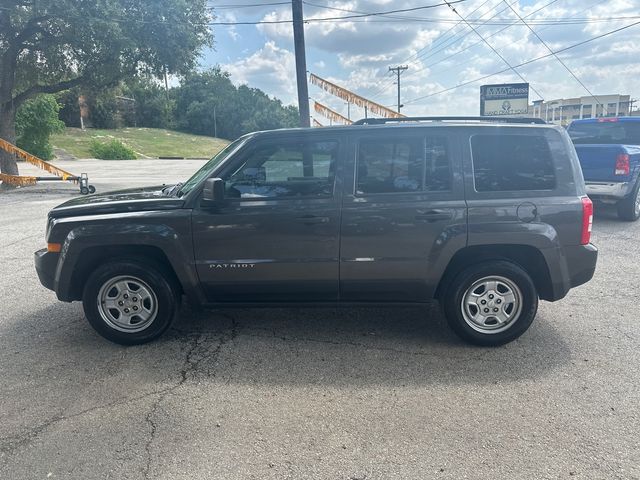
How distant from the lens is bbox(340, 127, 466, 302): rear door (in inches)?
142

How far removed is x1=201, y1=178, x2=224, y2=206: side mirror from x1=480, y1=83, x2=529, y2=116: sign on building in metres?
17.6

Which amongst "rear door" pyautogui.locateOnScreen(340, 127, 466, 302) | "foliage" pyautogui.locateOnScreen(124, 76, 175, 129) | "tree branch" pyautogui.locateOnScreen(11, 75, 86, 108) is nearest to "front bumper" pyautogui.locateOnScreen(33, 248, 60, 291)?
"rear door" pyautogui.locateOnScreen(340, 127, 466, 302)

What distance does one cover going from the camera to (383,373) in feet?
11.2

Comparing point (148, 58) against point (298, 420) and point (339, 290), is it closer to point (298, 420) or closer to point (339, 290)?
point (339, 290)

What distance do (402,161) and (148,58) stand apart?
14133 mm

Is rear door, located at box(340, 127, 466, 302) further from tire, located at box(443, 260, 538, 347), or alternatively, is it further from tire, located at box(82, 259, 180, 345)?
tire, located at box(82, 259, 180, 345)

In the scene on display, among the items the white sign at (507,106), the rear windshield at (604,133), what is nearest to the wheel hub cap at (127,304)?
the rear windshield at (604,133)

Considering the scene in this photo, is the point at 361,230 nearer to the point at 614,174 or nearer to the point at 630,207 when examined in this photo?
the point at 614,174

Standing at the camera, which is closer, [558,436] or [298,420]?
[558,436]

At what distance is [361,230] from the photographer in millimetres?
3639

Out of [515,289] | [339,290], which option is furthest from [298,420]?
[515,289]

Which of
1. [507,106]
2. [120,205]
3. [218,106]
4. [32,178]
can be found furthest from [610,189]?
[218,106]

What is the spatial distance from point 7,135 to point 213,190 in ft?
52.2

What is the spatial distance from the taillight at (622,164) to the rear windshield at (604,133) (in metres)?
1.73
